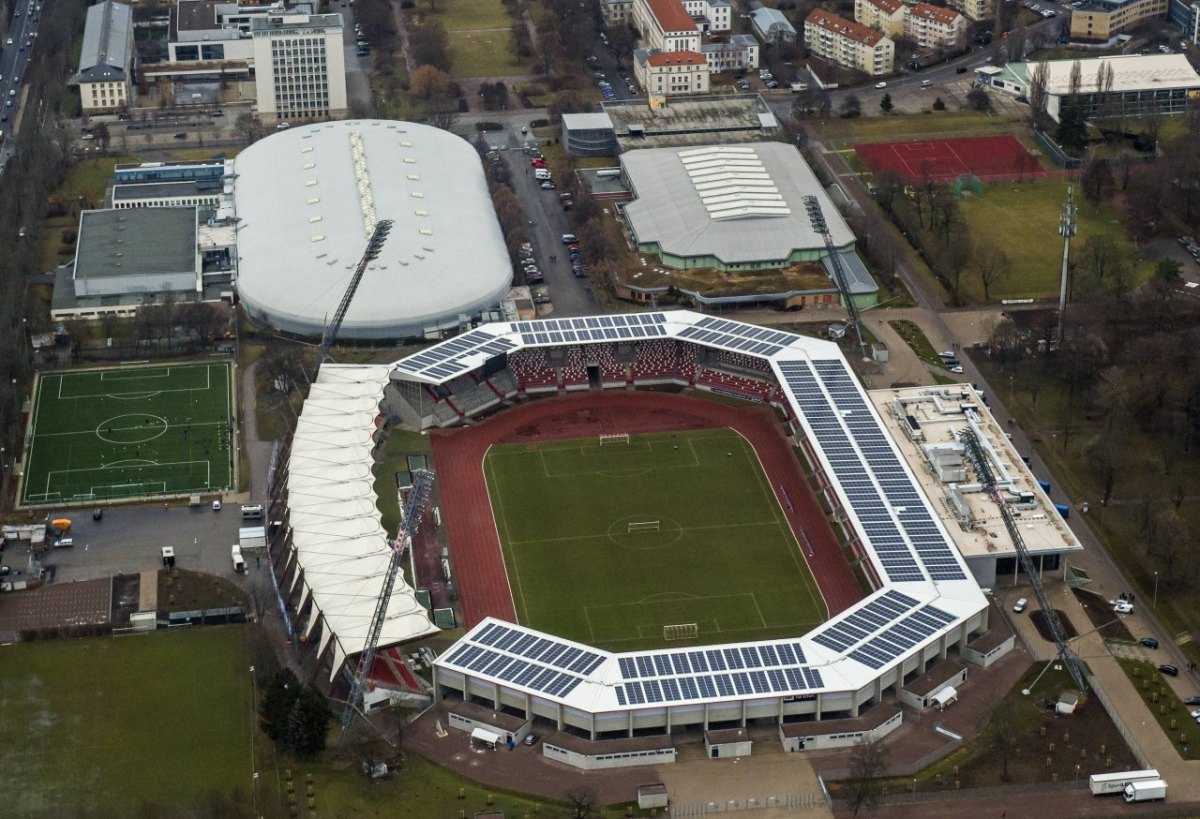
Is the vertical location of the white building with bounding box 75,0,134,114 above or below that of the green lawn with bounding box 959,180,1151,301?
above

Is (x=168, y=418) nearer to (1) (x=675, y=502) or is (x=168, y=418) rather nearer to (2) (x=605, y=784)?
(1) (x=675, y=502)

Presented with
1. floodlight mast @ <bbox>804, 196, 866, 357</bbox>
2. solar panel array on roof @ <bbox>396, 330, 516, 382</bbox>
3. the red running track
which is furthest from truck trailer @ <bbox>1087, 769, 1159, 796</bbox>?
solar panel array on roof @ <bbox>396, 330, 516, 382</bbox>

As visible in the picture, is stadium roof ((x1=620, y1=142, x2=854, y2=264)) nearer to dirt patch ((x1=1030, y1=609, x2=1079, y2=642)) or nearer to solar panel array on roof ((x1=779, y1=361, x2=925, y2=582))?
solar panel array on roof ((x1=779, y1=361, x2=925, y2=582))

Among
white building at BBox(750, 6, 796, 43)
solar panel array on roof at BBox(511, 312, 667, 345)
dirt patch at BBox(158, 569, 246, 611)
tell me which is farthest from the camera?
white building at BBox(750, 6, 796, 43)

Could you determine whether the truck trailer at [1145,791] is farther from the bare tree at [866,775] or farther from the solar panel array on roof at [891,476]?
the solar panel array on roof at [891,476]

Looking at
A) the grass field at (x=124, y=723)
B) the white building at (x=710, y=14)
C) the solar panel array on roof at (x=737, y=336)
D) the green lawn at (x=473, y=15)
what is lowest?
the green lawn at (x=473, y=15)

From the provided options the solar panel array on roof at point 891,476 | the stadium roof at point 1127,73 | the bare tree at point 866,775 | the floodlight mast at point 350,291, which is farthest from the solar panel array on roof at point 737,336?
the stadium roof at point 1127,73
